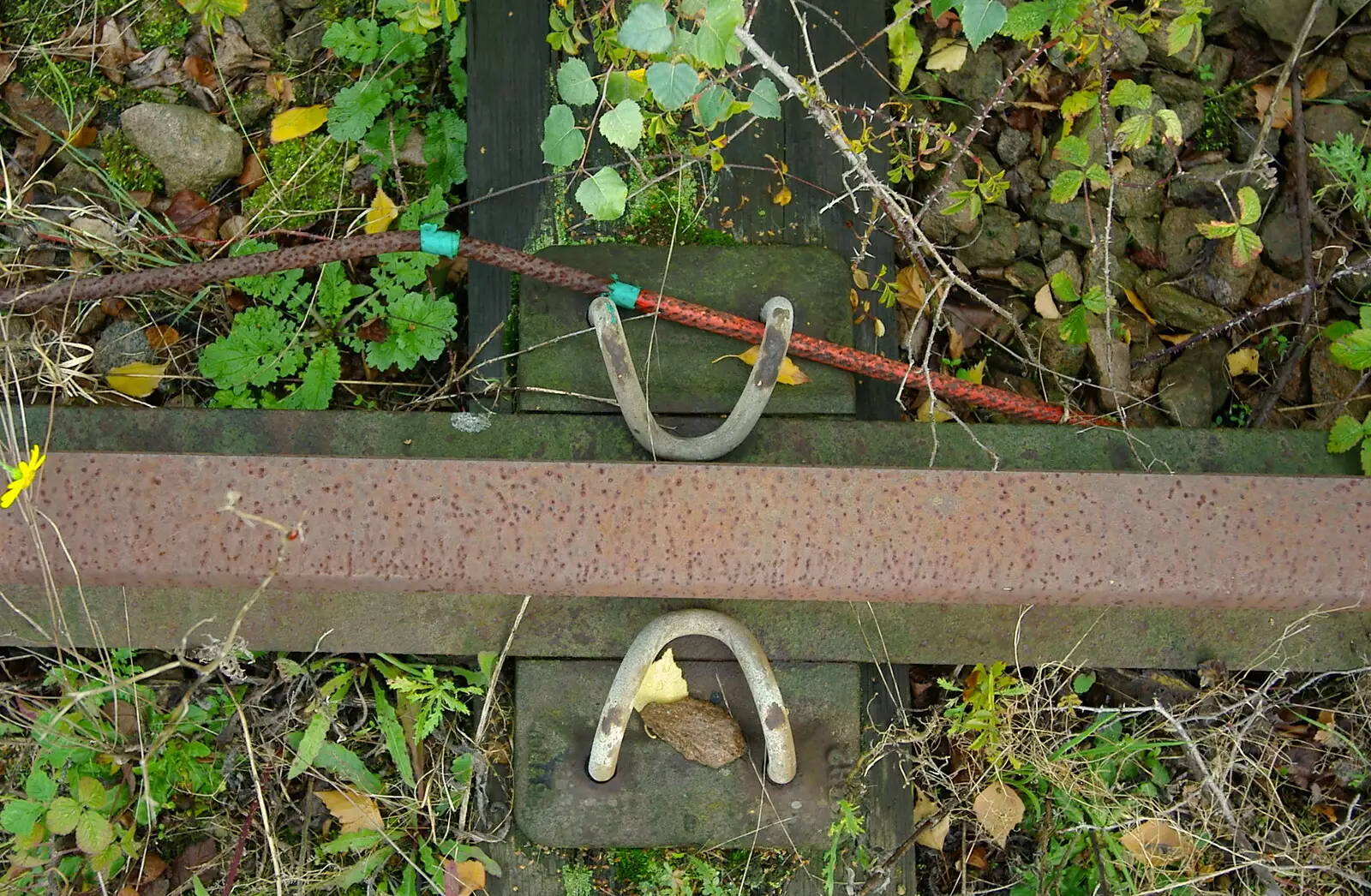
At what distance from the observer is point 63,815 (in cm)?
219

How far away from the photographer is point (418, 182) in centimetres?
259

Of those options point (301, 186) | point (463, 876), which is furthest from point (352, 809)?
point (301, 186)

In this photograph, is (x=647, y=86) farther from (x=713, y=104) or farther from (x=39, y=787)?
(x=39, y=787)

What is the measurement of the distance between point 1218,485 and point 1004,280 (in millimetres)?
873

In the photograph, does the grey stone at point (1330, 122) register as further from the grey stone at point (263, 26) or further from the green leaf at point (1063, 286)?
the grey stone at point (263, 26)

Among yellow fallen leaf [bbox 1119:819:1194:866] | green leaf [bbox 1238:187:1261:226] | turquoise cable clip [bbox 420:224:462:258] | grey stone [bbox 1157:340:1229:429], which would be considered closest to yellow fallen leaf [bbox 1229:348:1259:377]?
grey stone [bbox 1157:340:1229:429]

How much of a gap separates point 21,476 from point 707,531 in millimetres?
1241

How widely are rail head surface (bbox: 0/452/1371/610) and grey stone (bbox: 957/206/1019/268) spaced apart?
0.87m

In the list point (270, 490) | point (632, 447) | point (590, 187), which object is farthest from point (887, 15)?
point (270, 490)

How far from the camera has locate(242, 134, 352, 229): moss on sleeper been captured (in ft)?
8.39

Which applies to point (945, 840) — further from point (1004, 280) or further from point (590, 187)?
point (590, 187)

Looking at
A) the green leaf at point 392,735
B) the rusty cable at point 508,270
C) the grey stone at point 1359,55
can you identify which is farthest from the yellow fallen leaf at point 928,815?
the grey stone at point 1359,55

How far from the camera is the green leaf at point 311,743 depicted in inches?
89.5

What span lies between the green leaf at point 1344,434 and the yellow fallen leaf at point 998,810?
3.43ft
